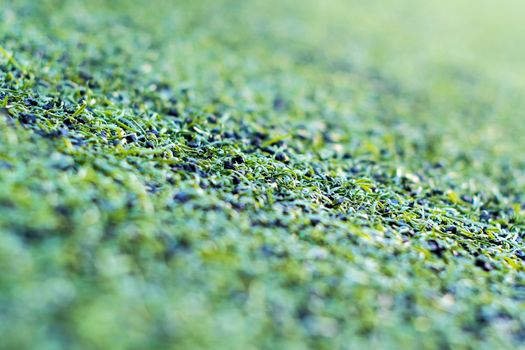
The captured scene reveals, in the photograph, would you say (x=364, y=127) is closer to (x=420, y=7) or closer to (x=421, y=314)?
(x=421, y=314)

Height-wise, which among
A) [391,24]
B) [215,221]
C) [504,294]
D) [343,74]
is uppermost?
[391,24]

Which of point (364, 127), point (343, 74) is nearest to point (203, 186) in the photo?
point (364, 127)

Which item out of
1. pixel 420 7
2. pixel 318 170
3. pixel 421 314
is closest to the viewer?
pixel 421 314

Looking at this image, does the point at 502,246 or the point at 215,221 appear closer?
the point at 215,221

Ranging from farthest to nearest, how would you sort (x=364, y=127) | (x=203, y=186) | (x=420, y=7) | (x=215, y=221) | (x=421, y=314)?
(x=420, y=7) < (x=364, y=127) < (x=203, y=186) < (x=215, y=221) < (x=421, y=314)

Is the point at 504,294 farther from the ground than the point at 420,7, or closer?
closer

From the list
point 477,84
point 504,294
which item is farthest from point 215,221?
point 477,84

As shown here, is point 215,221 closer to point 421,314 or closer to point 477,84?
point 421,314
